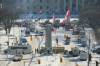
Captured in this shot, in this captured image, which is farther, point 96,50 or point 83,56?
point 96,50

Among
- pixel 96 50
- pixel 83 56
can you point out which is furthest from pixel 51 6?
pixel 83 56

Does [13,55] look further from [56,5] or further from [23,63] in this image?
[56,5]

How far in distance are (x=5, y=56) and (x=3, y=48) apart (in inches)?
200

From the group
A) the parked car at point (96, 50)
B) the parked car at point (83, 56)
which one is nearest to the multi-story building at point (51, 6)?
the parked car at point (96, 50)

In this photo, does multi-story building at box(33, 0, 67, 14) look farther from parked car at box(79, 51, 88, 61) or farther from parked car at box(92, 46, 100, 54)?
parked car at box(79, 51, 88, 61)

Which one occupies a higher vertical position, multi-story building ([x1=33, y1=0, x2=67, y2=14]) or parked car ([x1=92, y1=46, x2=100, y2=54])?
multi-story building ([x1=33, y1=0, x2=67, y2=14])

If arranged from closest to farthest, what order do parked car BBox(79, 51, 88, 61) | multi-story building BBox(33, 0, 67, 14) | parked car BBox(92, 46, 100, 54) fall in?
parked car BBox(79, 51, 88, 61), parked car BBox(92, 46, 100, 54), multi-story building BBox(33, 0, 67, 14)

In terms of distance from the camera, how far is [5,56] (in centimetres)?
4362

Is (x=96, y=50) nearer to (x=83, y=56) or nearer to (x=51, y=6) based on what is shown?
(x=83, y=56)

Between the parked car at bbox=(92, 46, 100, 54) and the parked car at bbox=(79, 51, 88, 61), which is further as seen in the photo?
the parked car at bbox=(92, 46, 100, 54)

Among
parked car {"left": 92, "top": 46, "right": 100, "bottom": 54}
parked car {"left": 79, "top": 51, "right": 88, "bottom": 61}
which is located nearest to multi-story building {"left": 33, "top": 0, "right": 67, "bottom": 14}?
parked car {"left": 92, "top": 46, "right": 100, "bottom": 54}

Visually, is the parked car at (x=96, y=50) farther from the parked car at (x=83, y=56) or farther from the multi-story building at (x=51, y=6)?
the multi-story building at (x=51, y=6)

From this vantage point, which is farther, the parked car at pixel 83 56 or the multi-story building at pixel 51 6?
the multi-story building at pixel 51 6

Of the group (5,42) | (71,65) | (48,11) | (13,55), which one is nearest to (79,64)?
(71,65)
